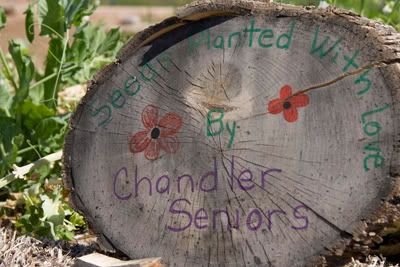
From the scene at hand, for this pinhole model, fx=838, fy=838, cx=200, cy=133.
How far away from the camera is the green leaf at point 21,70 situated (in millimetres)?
3596

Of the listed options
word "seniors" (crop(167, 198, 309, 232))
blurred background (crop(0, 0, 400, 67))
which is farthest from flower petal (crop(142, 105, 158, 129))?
blurred background (crop(0, 0, 400, 67))

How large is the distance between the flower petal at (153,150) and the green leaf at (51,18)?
109cm

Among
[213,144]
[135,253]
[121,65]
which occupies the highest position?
[121,65]

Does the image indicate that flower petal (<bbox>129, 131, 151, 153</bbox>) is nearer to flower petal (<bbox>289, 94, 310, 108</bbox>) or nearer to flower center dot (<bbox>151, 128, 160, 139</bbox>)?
flower center dot (<bbox>151, 128, 160, 139</bbox>)

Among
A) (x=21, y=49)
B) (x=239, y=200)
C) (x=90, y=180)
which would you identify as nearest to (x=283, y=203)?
(x=239, y=200)

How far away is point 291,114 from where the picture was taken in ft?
8.26

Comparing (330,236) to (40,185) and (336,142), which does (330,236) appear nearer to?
(336,142)

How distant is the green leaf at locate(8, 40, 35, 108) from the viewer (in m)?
3.60

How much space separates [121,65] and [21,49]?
3.43ft

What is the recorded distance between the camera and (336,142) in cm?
244

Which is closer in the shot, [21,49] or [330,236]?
[330,236]

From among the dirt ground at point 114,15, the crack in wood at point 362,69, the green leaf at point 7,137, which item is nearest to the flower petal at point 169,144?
the crack in wood at point 362,69

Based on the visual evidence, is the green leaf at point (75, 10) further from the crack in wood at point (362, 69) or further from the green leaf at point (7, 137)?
the crack in wood at point (362, 69)

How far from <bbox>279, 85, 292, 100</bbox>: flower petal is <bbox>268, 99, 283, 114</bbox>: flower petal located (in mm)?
Result: 17
